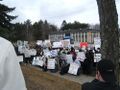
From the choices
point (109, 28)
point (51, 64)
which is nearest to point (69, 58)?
point (51, 64)

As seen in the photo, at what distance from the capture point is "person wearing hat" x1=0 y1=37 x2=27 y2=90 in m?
1.93

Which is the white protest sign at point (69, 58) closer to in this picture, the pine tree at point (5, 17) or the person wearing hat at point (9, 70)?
the pine tree at point (5, 17)

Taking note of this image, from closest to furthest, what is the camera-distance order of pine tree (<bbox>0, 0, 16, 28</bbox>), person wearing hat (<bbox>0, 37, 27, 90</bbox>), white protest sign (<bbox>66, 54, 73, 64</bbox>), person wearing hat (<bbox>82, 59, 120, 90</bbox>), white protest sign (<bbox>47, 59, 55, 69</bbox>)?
1. person wearing hat (<bbox>0, 37, 27, 90</bbox>)
2. person wearing hat (<bbox>82, 59, 120, 90</bbox>)
3. white protest sign (<bbox>66, 54, 73, 64</bbox>)
4. white protest sign (<bbox>47, 59, 55, 69</bbox>)
5. pine tree (<bbox>0, 0, 16, 28</bbox>)

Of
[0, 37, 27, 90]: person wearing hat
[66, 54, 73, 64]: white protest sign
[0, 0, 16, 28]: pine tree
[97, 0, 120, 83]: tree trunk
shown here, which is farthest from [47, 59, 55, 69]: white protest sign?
[0, 37, 27, 90]: person wearing hat

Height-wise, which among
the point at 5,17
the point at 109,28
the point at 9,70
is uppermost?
the point at 5,17

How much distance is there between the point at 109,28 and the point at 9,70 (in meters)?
5.94

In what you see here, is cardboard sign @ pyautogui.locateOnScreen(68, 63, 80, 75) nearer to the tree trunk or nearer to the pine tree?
the tree trunk

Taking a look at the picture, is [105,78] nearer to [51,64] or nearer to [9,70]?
[9,70]

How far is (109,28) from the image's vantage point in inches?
306

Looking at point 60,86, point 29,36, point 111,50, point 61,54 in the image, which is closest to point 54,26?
point 29,36

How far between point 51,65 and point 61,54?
2393 mm

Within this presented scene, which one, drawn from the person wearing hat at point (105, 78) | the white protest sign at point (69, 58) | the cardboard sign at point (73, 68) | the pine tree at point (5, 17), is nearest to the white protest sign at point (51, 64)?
the white protest sign at point (69, 58)

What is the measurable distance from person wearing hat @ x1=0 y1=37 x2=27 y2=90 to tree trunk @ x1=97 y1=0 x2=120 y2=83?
5800 mm

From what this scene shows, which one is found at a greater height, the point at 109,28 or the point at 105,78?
the point at 109,28
